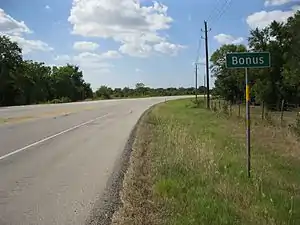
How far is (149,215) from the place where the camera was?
22.4 ft

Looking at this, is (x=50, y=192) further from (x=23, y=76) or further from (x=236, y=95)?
(x=236, y=95)

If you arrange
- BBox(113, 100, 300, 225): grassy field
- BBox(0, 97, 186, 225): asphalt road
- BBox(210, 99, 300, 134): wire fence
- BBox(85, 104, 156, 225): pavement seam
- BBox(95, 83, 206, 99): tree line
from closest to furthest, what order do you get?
BBox(113, 100, 300, 225): grassy field, BBox(85, 104, 156, 225): pavement seam, BBox(0, 97, 186, 225): asphalt road, BBox(210, 99, 300, 134): wire fence, BBox(95, 83, 206, 99): tree line

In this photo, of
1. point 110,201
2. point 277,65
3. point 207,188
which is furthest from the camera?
point 277,65

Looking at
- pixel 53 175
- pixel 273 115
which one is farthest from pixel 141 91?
pixel 53 175

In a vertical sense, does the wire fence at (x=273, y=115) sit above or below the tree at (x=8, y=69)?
below

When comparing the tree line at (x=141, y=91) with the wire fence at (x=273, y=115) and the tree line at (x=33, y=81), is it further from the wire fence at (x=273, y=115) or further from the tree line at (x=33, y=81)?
the wire fence at (x=273, y=115)

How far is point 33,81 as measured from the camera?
8406cm

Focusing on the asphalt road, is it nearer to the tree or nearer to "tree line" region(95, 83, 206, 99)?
the tree

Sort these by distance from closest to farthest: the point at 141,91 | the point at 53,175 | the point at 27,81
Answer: the point at 53,175
the point at 27,81
the point at 141,91

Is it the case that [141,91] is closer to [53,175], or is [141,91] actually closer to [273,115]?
[273,115]

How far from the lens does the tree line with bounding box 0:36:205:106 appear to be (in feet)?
241

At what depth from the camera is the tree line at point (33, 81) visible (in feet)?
241

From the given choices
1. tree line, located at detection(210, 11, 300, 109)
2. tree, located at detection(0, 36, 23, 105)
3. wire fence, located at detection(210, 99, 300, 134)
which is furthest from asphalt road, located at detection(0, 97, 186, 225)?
tree, located at detection(0, 36, 23, 105)

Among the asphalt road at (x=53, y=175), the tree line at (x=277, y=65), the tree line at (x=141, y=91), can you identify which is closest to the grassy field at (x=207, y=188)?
the asphalt road at (x=53, y=175)
